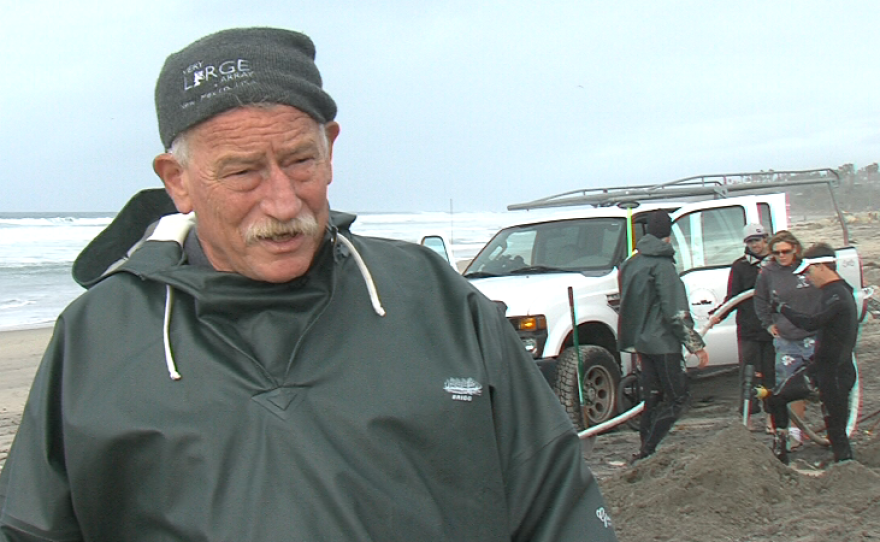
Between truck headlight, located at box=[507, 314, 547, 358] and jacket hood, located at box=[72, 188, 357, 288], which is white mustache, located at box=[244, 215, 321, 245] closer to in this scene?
jacket hood, located at box=[72, 188, 357, 288]

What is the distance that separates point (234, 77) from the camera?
169 cm

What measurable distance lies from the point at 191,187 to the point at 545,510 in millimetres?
922

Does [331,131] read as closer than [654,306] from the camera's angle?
Yes

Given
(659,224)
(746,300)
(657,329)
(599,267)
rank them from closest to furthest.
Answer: (657,329) → (659,224) → (746,300) → (599,267)

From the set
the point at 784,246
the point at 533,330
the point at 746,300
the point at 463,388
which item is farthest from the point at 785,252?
the point at 463,388

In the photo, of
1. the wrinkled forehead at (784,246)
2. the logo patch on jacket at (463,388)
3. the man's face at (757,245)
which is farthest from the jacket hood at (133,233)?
the man's face at (757,245)

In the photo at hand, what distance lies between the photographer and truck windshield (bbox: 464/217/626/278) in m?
8.46

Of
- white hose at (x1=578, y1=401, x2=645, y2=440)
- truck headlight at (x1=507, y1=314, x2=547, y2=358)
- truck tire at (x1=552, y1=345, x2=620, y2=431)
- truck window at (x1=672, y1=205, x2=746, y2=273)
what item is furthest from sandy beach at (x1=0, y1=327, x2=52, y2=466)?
truck window at (x1=672, y1=205, x2=746, y2=273)

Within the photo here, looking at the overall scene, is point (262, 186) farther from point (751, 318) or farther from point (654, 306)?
point (751, 318)

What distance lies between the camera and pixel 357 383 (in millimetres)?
1640

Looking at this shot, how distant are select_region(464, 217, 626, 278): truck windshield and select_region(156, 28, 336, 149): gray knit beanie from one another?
6.67 metres

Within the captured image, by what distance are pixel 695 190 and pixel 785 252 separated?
2.48 m

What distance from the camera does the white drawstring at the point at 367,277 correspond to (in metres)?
1.73

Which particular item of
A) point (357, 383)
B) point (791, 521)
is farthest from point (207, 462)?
point (791, 521)
